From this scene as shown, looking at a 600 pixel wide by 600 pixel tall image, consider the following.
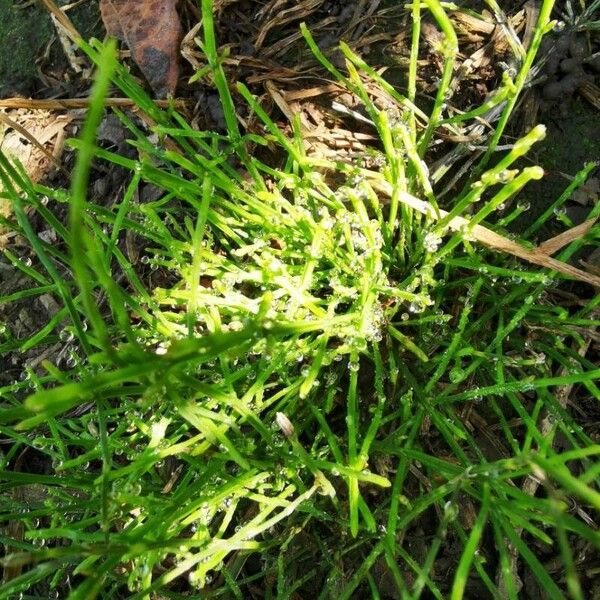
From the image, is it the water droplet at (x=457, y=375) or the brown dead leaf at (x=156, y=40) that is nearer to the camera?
the water droplet at (x=457, y=375)

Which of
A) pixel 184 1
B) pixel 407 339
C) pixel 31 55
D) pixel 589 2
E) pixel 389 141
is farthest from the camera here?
pixel 31 55

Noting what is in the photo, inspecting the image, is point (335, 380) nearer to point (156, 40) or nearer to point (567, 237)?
point (567, 237)

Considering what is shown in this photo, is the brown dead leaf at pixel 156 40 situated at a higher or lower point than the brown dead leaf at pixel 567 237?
higher

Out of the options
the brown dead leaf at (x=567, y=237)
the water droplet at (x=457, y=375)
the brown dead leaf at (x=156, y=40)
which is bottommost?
the water droplet at (x=457, y=375)

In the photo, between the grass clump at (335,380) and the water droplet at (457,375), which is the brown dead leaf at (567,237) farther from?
the water droplet at (457,375)

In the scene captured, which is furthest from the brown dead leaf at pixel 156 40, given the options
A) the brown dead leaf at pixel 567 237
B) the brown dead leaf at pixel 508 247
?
the brown dead leaf at pixel 567 237

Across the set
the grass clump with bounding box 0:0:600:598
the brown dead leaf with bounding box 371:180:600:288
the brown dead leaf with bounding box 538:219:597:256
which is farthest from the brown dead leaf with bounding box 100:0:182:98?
the brown dead leaf with bounding box 538:219:597:256

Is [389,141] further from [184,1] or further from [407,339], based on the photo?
[184,1]

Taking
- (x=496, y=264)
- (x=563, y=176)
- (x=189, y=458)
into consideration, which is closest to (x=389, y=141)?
(x=496, y=264)
